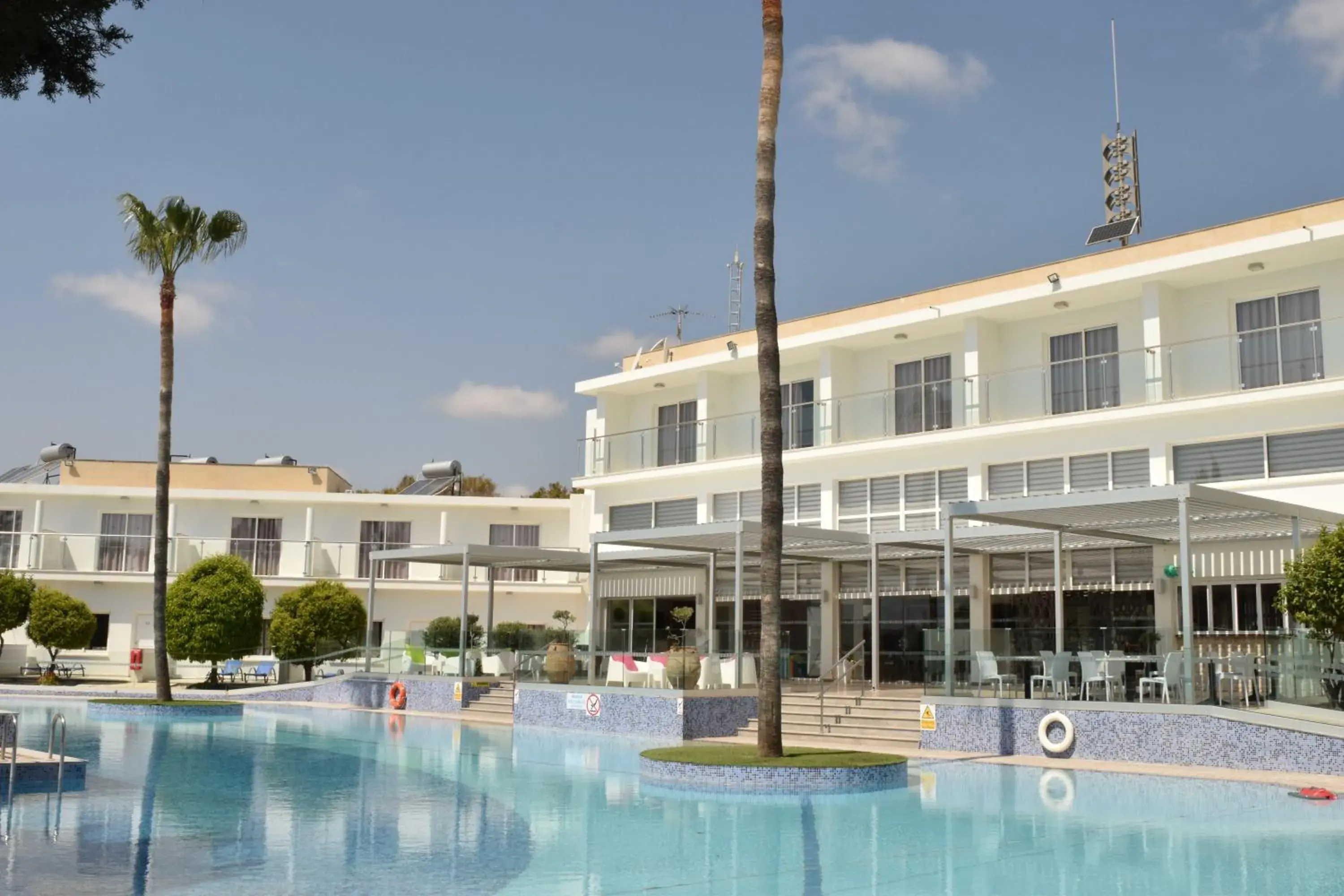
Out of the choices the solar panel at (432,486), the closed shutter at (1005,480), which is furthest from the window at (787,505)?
the solar panel at (432,486)

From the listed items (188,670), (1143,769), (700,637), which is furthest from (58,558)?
(1143,769)

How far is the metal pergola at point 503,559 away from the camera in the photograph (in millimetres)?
26703

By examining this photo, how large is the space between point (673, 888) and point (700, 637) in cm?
1254

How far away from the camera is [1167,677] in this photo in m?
15.9

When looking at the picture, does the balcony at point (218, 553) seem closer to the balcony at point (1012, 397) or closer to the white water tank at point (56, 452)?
the balcony at point (1012, 397)

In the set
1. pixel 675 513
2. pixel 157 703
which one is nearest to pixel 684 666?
pixel 675 513

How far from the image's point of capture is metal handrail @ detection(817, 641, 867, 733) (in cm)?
1953

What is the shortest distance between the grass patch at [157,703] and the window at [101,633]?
11617 mm

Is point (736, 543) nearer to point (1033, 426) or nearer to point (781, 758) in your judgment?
point (1033, 426)

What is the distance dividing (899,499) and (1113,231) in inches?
278

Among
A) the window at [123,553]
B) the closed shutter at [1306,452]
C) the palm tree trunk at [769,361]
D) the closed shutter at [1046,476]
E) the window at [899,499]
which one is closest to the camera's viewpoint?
the palm tree trunk at [769,361]

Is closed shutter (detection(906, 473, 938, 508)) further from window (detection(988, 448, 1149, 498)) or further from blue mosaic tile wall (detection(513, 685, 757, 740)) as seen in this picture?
blue mosaic tile wall (detection(513, 685, 757, 740))

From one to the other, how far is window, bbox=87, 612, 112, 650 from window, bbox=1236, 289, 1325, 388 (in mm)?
32227

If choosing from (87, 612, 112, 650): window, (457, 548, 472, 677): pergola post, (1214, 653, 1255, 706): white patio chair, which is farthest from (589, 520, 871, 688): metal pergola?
(87, 612, 112, 650): window
